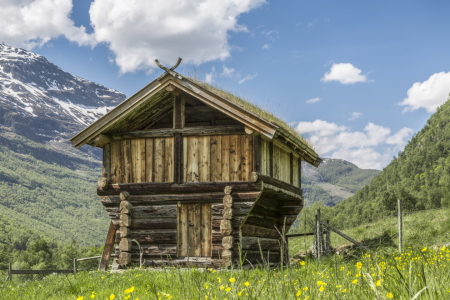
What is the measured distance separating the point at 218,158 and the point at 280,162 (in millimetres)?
2625

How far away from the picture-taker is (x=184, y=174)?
1141 cm

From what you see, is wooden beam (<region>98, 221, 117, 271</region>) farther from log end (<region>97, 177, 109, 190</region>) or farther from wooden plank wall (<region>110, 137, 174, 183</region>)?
wooden plank wall (<region>110, 137, 174, 183</region>)

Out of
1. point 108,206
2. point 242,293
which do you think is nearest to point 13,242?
point 108,206

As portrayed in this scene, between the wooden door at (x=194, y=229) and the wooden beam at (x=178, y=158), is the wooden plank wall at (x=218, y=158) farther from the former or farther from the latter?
the wooden door at (x=194, y=229)

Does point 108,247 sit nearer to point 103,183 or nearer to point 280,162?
point 103,183

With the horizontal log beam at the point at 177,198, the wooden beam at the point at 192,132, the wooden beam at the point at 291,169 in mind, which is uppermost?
the wooden beam at the point at 192,132

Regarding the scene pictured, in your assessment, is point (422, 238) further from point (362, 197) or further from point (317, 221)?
point (362, 197)

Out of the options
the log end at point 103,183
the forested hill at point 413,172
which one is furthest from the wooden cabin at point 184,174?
the forested hill at point 413,172

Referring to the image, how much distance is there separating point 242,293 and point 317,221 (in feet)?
37.5

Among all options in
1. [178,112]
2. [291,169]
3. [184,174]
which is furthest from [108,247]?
[291,169]

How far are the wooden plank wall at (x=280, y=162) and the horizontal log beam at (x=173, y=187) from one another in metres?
0.75

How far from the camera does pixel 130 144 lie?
39.6ft

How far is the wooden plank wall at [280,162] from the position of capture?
1138 centimetres

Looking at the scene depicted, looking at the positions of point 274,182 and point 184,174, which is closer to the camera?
point 184,174
